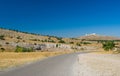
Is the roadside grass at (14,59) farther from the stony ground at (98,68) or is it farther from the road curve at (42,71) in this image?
the stony ground at (98,68)

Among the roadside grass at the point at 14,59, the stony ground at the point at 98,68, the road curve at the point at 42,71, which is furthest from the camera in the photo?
the roadside grass at the point at 14,59

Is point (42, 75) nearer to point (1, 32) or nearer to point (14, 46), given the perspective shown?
point (14, 46)

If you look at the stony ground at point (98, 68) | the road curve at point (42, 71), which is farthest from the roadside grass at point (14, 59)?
the stony ground at point (98, 68)

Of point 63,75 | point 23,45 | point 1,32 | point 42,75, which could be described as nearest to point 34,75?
point 42,75

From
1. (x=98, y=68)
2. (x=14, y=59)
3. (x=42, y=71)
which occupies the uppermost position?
(x=42, y=71)

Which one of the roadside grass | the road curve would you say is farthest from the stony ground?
the roadside grass

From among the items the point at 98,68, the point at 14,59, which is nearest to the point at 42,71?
the point at 98,68

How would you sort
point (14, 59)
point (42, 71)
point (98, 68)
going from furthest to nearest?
1. point (14, 59)
2. point (98, 68)
3. point (42, 71)

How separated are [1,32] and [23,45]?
4988cm

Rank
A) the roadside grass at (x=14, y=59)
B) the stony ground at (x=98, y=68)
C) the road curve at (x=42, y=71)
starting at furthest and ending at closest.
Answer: the roadside grass at (x=14, y=59) < the stony ground at (x=98, y=68) < the road curve at (x=42, y=71)

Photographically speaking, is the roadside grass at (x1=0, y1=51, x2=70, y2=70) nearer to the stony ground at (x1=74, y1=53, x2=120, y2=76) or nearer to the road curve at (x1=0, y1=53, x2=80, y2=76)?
the road curve at (x1=0, y1=53, x2=80, y2=76)

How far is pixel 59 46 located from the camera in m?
146

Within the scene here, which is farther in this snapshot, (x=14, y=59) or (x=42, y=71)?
(x=14, y=59)

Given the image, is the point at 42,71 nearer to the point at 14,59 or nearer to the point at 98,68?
the point at 98,68
